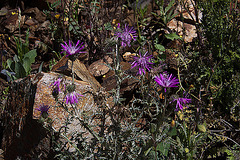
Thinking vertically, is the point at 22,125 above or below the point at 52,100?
below

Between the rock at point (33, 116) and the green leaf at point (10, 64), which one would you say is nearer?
the rock at point (33, 116)

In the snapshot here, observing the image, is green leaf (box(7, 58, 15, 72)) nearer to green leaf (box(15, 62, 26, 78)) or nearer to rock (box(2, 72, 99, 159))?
green leaf (box(15, 62, 26, 78))

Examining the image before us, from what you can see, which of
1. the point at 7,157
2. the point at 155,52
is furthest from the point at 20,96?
the point at 155,52

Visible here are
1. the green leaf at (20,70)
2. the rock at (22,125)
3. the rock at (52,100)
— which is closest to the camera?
the rock at (52,100)

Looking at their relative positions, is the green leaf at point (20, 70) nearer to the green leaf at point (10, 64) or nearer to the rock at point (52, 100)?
the green leaf at point (10, 64)

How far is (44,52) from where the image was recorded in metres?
3.98

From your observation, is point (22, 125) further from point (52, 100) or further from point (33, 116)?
point (52, 100)

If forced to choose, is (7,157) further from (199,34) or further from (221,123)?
(199,34)

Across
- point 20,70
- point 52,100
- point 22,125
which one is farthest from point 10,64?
point 52,100

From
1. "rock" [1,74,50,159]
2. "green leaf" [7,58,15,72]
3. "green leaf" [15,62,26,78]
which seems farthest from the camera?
"green leaf" [7,58,15,72]

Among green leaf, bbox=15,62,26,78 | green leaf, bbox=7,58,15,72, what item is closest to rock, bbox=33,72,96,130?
green leaf, bbox=15,62,26,78

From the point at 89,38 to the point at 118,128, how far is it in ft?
6.95

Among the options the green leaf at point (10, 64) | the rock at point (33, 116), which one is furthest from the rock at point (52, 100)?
the green leaf at point (10, 64)

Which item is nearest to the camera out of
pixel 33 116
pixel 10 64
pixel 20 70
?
pixel 33 116
